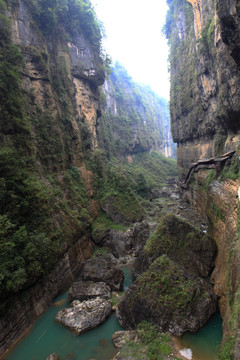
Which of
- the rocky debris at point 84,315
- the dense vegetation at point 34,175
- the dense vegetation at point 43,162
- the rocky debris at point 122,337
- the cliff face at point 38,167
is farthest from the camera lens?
the dense vegetation at point 43,162

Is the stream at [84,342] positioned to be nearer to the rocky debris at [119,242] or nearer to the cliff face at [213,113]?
the cliff face at [213,113]

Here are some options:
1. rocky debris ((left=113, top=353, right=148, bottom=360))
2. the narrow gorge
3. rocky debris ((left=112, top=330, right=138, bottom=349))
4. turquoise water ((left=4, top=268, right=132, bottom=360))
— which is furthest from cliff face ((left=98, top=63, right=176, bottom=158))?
rocky debris ((left=113, top=353, right=148, bottom=360))

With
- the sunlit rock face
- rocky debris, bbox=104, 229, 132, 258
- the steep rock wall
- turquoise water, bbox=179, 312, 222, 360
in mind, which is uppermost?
the sunlit rock face

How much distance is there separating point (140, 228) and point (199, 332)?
9513 mm

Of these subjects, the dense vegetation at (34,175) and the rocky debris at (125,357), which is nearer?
the rocky debris at (125,357)

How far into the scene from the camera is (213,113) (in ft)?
71.7

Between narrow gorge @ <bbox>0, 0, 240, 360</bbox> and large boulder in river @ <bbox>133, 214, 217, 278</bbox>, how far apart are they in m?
0.05

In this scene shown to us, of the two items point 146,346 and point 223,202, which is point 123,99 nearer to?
point 223,202

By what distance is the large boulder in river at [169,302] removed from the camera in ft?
24.6

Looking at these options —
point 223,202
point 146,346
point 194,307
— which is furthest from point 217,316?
point 223,202

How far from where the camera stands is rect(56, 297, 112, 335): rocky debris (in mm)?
8445

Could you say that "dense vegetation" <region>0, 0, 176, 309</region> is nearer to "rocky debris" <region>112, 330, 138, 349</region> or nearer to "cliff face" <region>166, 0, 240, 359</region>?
"rocky debris" <region>112, 330, 138, 349</region>

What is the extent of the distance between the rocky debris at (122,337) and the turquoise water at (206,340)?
1.56 m

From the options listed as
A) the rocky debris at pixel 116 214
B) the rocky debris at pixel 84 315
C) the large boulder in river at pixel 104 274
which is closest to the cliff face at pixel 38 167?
the large boulder in river at pixel 104 274
